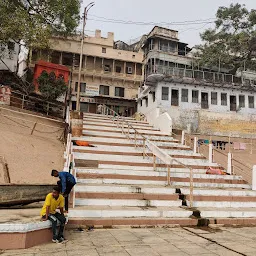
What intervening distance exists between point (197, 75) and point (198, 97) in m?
2.48

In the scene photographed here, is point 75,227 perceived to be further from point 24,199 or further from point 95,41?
point 95,41

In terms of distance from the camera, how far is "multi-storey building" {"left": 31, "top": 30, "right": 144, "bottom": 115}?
33.5m

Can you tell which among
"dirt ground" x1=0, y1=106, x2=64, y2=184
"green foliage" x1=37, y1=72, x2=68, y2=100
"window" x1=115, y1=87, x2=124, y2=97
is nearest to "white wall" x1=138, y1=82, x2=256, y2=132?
"window" x1=115, y1=87, x2=124, y2=97

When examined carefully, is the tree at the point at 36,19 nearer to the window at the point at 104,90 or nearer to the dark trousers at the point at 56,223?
the window at the point at 104,90

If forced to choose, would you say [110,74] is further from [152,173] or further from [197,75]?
[152,173]

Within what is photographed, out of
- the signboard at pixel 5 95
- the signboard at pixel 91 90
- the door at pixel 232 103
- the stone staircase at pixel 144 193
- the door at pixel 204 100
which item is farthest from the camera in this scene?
the signboard at pixel 91 90


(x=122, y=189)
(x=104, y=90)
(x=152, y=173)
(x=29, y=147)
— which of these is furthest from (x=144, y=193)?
(x=104, y=90)

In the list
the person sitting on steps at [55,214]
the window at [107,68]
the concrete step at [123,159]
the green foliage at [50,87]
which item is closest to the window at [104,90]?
the window at [107,68]

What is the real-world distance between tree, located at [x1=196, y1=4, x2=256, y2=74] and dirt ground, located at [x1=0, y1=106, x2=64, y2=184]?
20550mm

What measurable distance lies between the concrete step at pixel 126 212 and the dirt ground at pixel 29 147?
5.59 meters

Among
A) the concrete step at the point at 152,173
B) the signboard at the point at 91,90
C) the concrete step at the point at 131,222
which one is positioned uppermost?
the signboard at the point at 91,90

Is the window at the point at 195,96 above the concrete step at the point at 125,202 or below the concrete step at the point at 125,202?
above

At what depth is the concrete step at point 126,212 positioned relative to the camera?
7.45 meters

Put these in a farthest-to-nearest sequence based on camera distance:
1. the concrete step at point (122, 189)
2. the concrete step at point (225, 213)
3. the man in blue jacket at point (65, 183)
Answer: the concrete step at point (122, 189)
the concrete step at point (225, 213)
the man in blue jacket at point (65, 183)
